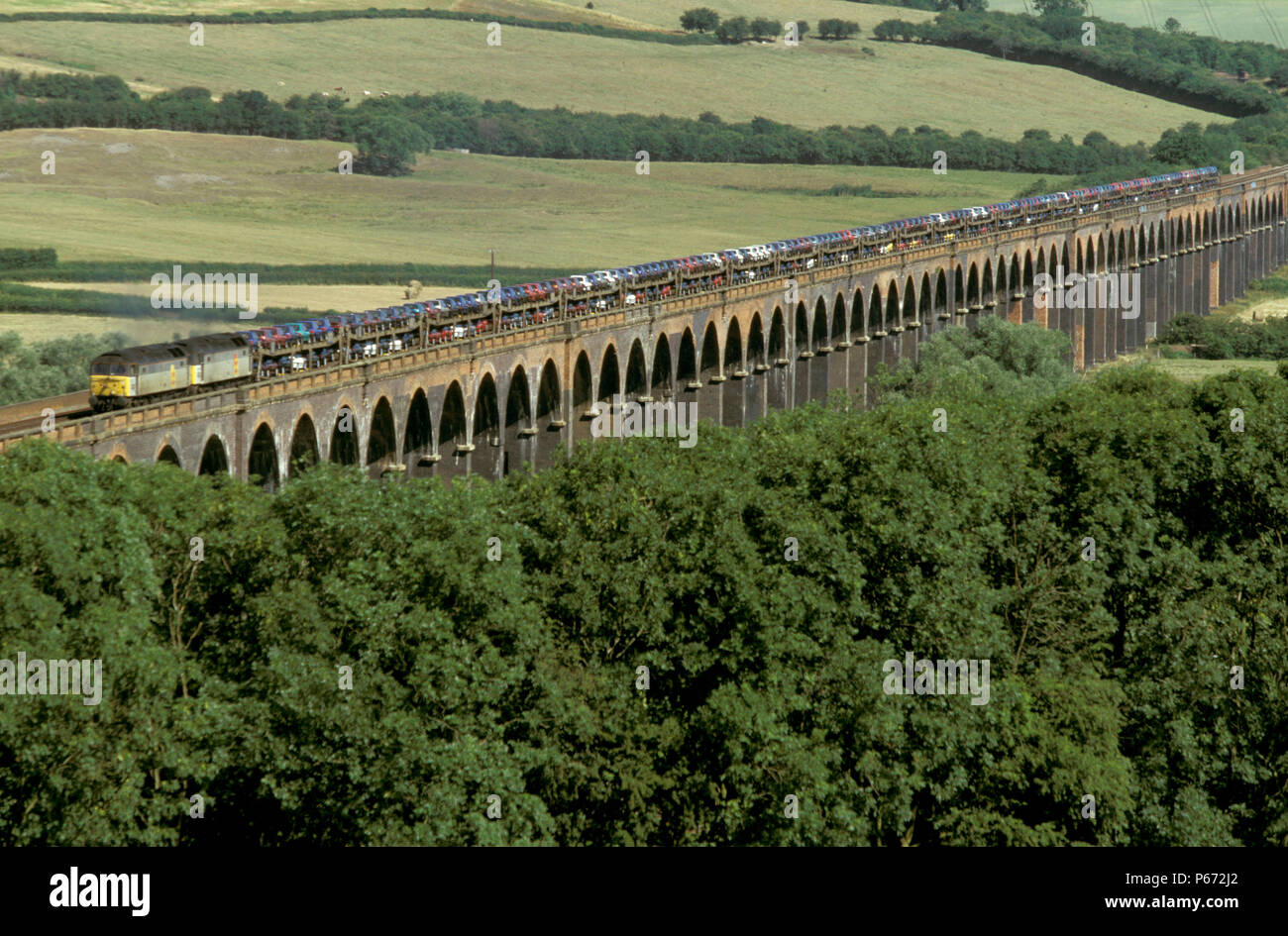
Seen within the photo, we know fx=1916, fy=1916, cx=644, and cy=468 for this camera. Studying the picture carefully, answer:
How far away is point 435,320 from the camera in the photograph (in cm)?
8912

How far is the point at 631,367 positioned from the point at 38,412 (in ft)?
134

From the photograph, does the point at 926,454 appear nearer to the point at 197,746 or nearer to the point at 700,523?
the point at 700,523

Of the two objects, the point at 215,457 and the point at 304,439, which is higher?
the point at 304,439

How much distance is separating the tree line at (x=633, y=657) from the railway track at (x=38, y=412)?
14281 mm

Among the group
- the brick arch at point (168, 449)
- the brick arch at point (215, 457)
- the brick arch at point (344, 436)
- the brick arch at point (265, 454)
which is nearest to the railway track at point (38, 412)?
the brick arch at point (168, 449)

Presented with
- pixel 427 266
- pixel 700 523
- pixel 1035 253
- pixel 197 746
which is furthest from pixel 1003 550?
pixel 427 266

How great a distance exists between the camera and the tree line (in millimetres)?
40281

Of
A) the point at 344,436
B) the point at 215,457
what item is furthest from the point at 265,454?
the point at 344,436

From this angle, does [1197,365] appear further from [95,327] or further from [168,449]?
[168,449]

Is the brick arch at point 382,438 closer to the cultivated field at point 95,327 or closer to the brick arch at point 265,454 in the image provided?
the brick arch at point 265,454

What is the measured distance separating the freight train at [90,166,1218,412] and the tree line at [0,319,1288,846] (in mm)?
15485

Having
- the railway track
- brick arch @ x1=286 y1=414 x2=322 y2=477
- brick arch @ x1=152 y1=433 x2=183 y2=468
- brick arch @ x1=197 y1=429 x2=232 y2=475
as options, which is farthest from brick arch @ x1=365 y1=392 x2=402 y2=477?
brick arch @ x1=152 y1=433 x2=183 y2=468

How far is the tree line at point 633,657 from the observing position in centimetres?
4028
